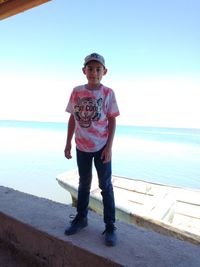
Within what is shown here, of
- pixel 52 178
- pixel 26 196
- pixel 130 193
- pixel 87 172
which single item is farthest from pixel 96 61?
pixel 52 178

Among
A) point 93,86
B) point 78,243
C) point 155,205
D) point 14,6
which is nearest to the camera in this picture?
point 78,243

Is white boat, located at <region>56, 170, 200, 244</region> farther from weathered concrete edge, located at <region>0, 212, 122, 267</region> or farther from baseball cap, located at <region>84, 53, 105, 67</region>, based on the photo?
baseball cap, located at <region>84, 53, 105, 67</region>

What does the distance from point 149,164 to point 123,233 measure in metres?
23.4

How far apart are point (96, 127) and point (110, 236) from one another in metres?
0.63

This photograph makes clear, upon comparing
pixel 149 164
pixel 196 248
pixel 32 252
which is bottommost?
pixel 149 164

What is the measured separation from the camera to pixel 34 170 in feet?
61.3

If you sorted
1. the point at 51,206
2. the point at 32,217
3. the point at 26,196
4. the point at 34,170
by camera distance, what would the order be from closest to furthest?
1. the point at 32,217
2. the point at 51,206
3. the point at 26,196
4. the point at 34,170

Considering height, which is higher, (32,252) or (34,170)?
(32,252)

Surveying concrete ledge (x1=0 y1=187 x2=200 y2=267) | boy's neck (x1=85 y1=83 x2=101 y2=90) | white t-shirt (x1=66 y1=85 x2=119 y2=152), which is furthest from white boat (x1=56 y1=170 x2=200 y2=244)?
boy's neck (x1=85 y1=83 x2=101 y2=90)

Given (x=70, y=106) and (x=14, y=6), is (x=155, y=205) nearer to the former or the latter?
(x=70, y=106)

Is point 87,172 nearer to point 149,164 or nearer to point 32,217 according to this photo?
point 32,217

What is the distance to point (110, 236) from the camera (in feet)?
5.15

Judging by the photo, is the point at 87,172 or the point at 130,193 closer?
the point at 87,172

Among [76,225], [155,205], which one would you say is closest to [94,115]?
[76,225]
